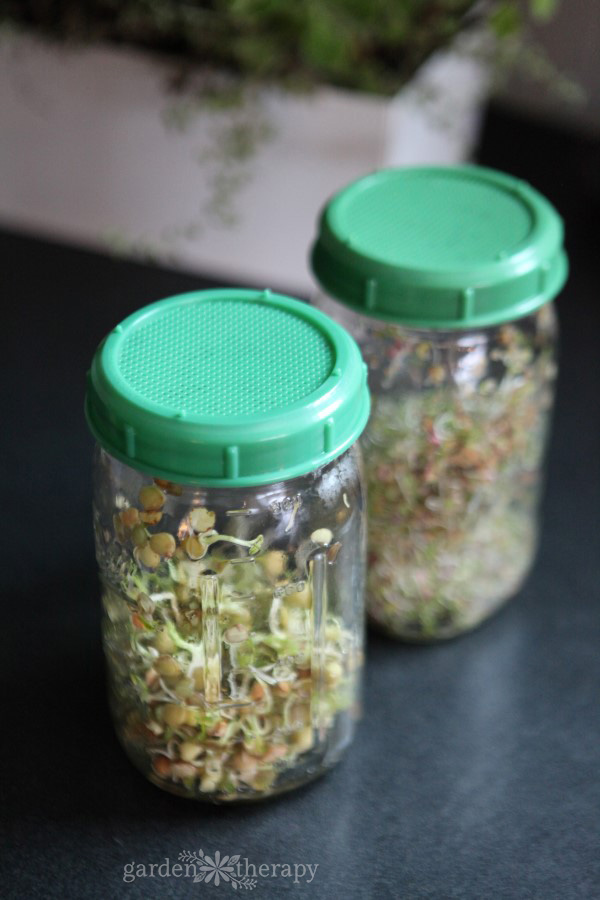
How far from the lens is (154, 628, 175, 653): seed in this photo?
72 centimetres

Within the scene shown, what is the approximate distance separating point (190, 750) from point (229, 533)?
0.15 meters

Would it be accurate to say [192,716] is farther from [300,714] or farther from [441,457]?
[441,457]

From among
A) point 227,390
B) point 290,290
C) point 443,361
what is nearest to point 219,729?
point 227,390

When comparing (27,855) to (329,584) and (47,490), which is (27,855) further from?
(47,490)

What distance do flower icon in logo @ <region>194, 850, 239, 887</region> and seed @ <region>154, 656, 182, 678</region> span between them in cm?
12

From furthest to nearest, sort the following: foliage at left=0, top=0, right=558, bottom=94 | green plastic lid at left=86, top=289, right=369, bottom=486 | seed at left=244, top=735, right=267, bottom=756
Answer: foliage at left=0, top=0, right=558, bottom=94
seed at left=244, top=735, right=267, bottom=756
green plastic lid at left=86, top=289, right=369, bottom=486

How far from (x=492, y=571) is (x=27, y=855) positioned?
427 mm

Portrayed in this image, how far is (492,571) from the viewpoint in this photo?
93cm

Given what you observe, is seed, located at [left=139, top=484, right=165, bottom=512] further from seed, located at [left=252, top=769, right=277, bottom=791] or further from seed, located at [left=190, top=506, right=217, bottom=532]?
seed, located at [left=252, top=769, right=277, bottom=791]

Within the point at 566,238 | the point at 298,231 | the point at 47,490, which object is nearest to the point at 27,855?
→ the point at 47,490

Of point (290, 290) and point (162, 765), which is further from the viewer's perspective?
point (290, 290)

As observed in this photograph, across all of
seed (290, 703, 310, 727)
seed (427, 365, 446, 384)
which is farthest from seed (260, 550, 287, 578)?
seed (427, 365, 446, 384)

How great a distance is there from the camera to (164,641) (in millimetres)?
722

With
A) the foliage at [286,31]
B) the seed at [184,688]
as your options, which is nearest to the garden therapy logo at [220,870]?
the seed at [184,688]
